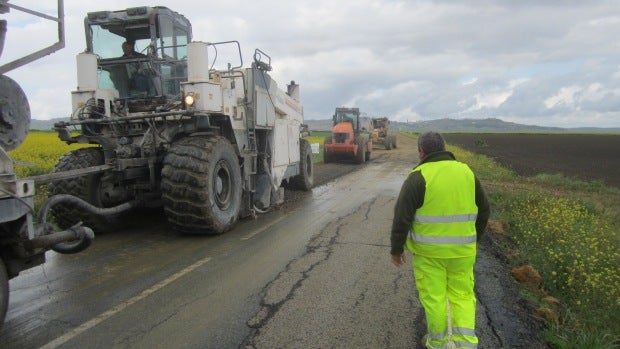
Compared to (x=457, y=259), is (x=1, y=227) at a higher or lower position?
higher

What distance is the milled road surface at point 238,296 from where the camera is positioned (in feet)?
12.7

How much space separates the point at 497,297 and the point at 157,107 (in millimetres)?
5319

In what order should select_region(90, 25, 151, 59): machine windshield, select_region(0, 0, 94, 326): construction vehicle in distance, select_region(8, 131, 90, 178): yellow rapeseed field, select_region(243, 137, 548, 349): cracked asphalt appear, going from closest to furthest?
select_region(0, 0, 94, 326): construction vehicle in distance
select_region(243, 137, 548, 349): cracked asphalt
select_region(90, 25, 151, 59): machine windshield
select_region(8, 131, 90, 178): yellow rapeseed field

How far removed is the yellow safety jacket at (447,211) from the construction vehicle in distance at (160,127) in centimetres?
387

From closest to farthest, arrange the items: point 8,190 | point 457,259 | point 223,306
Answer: point 457,259 < point 8,190 < point 223,306

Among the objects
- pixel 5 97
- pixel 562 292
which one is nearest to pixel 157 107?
pixel 5 97

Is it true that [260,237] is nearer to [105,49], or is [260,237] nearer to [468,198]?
[105,49]

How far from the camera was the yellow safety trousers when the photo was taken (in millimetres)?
3281

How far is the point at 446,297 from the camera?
3.39 m

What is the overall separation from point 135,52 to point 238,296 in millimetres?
4640

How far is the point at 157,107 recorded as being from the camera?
7.46 m

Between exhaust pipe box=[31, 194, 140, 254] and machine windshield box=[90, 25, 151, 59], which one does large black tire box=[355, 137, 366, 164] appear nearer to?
machine windshield box=[90, 25, 151, 59]

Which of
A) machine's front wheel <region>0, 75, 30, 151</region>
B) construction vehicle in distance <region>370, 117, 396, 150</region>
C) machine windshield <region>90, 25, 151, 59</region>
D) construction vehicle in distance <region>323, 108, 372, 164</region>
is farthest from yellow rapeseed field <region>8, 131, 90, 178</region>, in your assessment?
construction vehicle in distance <region>370, 117, 396, 150</region>

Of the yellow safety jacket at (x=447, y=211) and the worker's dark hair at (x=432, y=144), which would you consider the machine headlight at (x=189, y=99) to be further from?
the yellow safety jacket at (x=447, y=211)
